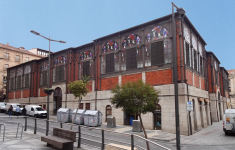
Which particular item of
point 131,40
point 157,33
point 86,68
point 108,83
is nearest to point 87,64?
point 86,68

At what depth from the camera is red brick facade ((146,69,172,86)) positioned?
1973 centimetres

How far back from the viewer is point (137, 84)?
11.3 m

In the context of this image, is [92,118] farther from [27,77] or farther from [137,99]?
[27,77]

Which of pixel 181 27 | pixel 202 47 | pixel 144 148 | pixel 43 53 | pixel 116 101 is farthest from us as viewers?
pixel 43 53

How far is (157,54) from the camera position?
2083 cm

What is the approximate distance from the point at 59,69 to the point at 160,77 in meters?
18.4

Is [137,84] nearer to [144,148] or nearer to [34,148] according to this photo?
[144,148]

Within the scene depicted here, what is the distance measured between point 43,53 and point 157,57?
2232 inches

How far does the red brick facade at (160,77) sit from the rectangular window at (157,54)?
97cm

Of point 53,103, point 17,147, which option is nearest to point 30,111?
point 53,103

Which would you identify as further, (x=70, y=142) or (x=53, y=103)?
(x=53, y=103)

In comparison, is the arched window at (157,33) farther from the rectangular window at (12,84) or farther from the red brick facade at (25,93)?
the rectangular window at (12,84)

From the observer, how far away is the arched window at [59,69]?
1244 inches

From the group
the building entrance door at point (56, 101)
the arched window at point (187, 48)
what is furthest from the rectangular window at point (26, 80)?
the arched window at point (187, 48)
